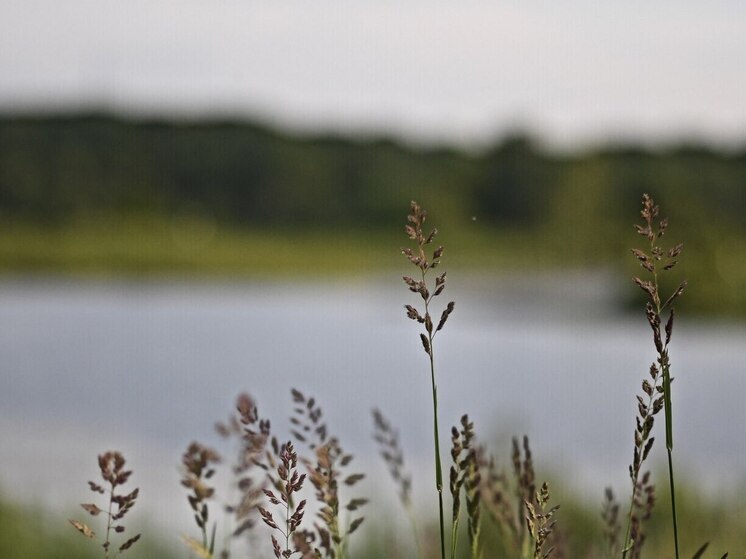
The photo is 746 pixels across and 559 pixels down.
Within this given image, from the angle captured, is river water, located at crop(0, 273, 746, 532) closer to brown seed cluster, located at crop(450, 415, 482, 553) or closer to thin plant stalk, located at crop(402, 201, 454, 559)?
brown seed cluster, located at crop(450, 415, 482, 553)

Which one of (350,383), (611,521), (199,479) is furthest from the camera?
(350,383)

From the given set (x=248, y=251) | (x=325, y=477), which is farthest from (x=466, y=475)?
(x=248, y=251)

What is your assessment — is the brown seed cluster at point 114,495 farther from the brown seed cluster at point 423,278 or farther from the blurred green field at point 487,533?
the blurred green field at point 487,533

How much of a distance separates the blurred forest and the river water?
21241 millimetres

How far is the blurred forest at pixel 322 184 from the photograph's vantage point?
58062 millimetres

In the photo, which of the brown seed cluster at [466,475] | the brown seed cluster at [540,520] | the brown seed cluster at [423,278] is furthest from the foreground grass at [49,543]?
the brown seed cluster at [423,278]

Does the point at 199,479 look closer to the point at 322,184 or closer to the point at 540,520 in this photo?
the point at 540,520

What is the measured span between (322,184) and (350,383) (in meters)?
59.1

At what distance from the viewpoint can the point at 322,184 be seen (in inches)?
3024

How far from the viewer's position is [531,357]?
2223 centimetres

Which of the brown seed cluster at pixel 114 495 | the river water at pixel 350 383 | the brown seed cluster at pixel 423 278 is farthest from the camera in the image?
the river water at pixel 350 383

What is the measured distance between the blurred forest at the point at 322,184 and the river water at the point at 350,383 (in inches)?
836

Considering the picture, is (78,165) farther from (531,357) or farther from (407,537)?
(407,537)

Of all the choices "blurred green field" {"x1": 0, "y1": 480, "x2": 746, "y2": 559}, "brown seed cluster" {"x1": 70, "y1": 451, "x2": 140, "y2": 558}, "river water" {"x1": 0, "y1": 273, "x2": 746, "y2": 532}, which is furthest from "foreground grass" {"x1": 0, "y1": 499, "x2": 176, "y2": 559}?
"brown seed cluster" {"x1": 70, "y1": 451, "x2": 140, "y2": 558}
